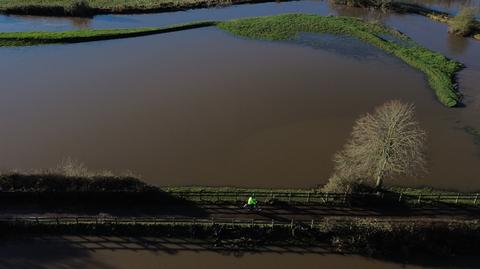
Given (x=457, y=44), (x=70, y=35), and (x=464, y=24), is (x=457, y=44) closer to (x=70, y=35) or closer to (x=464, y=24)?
(x=464, y=24)

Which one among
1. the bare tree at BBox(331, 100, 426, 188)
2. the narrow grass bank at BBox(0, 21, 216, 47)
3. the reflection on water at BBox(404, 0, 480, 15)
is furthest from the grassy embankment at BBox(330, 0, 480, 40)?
the bare tree at BBox(331, 100, 426, 188)

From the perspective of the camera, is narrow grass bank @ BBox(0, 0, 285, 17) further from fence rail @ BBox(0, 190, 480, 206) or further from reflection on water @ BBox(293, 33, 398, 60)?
fence rail @ BBox(0, 190, 480, 206)

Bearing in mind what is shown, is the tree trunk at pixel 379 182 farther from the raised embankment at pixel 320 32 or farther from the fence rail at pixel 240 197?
the raised embankment at pixel 320 32

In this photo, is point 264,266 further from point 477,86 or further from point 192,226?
point 477,86

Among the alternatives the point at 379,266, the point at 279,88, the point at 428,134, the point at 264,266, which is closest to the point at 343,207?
the point at 379,266

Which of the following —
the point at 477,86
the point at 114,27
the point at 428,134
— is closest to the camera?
the point at 428,134

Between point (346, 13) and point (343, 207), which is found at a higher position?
point (346, 13)

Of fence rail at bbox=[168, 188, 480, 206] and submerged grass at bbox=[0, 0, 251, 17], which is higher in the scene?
submerged grass at bbox=[0, 0, 251, 17]
